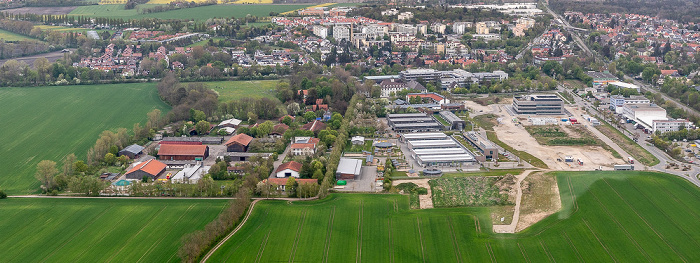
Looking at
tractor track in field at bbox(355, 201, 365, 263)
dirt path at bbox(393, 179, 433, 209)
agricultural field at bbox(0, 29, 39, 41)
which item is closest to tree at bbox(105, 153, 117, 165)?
tractor track in field at bbox(355, 201, 365, 263)

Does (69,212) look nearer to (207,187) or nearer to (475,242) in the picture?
(207,187)

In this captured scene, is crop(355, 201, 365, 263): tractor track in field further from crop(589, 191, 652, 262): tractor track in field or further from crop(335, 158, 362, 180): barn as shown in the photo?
crop(589, 191, 652, 262): tractor track in field

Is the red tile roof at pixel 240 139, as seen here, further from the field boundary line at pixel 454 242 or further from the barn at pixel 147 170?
the field boundary line at pixel 454 242

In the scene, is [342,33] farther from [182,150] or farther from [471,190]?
[471,190]

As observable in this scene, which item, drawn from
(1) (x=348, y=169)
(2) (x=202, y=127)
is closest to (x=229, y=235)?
(1) (x=348, y=169)

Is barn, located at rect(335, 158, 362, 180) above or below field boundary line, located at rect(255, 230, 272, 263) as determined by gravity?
A: above
